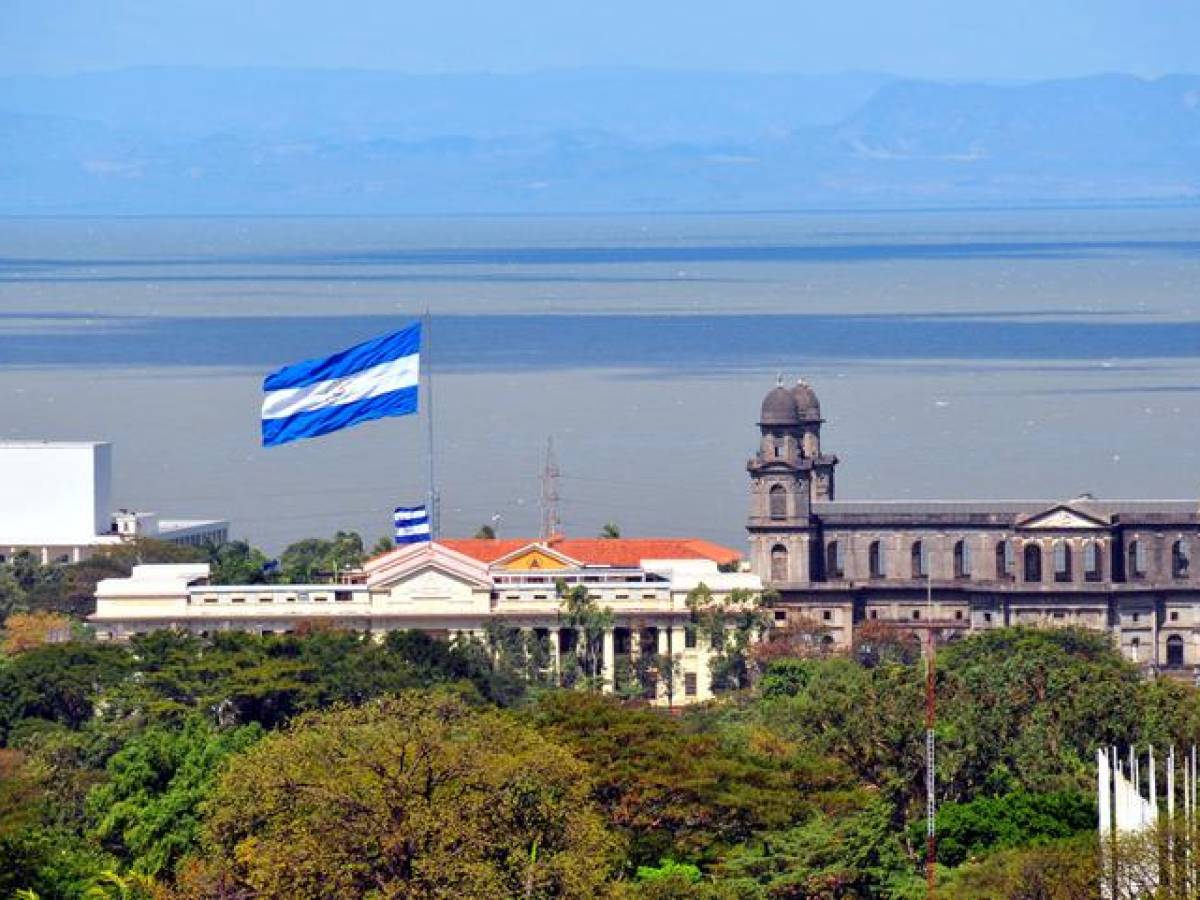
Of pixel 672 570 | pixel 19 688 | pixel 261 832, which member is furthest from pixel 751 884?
pixel 672 570

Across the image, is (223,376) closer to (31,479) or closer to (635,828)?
(31,479)

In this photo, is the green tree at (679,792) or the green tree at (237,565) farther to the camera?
the green tree at (237,565)

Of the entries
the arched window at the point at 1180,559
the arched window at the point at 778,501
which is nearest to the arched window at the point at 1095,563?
the arched window at the point at 1180,559

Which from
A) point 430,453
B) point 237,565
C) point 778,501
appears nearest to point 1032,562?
point 778,501

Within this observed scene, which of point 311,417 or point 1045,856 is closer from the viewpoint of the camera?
point 1045,856

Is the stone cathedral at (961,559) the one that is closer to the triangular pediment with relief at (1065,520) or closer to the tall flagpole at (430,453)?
the triangular pediment with relief at (1065,520)

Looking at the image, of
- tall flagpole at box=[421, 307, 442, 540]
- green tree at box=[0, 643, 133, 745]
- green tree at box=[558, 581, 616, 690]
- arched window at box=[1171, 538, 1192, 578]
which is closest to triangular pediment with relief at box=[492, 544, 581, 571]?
tall flagpole at box=[421, 307, 442, 540]

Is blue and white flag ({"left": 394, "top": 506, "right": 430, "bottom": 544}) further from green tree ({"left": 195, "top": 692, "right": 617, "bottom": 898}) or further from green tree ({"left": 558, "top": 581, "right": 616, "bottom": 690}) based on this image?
green tree ({"left": 195, "top": 692, "right": 617, "bottom": 898})

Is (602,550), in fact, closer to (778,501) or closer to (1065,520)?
(778,501)
